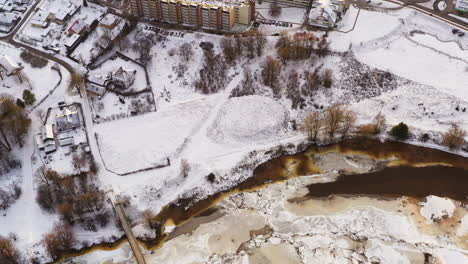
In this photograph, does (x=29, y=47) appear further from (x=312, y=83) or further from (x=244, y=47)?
(x=312, y=83)

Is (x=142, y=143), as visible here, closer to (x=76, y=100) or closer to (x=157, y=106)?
(x=157, y=106)

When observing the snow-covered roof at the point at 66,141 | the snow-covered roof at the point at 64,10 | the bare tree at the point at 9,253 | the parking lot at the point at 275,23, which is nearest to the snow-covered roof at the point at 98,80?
the snow-covered roof at the point at 66,141

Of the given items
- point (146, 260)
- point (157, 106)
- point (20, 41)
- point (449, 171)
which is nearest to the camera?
point (146, 260)

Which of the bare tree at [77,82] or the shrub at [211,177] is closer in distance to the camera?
the shrub at [211,177]

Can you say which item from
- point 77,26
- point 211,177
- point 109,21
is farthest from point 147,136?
point 77,26

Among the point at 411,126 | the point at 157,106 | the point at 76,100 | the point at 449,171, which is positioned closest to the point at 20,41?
the point at 76,100

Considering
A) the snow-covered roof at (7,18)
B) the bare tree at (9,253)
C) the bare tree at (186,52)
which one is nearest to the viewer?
the bare tree at (9,253)

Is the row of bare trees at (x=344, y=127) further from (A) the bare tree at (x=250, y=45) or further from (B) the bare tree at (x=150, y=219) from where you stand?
(B) the bare tree at (x=150, y=219)

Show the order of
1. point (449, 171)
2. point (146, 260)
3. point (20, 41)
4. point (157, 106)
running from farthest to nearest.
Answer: point (20, 41)
point (157, 106)
point (449, 171)
point (146, 260)
